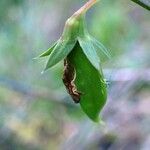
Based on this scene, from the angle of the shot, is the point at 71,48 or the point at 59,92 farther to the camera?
the point at 59,92

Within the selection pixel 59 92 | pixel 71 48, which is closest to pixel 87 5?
pixel 71 48

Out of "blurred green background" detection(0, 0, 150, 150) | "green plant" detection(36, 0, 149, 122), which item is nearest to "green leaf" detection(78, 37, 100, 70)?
"green plant" detection(36, 0, 149, 122)

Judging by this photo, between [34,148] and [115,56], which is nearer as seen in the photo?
[115,56]

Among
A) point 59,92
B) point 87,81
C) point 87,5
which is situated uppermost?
point 87,5

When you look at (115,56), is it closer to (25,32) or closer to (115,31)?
(115,31)

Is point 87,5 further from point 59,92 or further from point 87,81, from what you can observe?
point 59,92

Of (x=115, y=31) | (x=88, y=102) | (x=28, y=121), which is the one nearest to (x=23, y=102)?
(x=28, y=121)

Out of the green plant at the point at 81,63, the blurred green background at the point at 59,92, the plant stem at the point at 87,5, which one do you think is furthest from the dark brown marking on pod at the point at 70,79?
the blurred green background at the point at 59,92
